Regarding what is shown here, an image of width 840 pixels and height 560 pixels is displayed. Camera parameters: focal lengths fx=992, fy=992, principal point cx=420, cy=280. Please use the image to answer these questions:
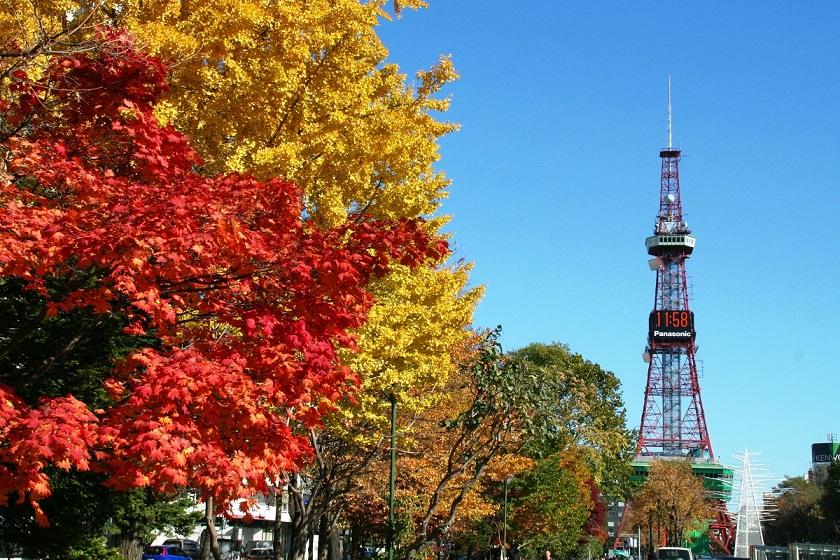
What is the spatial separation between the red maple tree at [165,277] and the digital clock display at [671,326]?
147193mm

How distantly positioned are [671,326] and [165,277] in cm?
15140

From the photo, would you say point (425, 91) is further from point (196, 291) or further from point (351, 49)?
point (196, 291)

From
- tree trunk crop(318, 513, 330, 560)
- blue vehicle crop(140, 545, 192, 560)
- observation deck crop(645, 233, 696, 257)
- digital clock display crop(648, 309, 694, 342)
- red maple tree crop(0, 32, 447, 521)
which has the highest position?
observation deck crop(645, 233, 696, 257)

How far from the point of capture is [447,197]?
20.2m

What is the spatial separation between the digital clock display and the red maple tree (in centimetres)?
14719

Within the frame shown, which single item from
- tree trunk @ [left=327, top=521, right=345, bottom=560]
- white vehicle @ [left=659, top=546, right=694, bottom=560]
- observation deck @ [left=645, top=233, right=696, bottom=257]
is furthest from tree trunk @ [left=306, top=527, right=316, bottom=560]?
observation deck @ [left=645, top=233, right=696, bottom=257]

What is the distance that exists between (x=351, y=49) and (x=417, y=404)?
7.85 meters

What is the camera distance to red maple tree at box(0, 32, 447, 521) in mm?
8375

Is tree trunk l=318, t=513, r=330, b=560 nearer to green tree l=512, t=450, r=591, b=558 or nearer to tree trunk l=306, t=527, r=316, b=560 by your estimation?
tree trunk l=306, t=527, r=316, b=560

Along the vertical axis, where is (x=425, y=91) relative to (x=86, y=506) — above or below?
above

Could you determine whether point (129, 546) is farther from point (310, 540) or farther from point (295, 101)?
point (310, 540)

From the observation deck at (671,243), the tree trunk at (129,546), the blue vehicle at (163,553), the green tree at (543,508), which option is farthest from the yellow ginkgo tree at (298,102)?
the observation deck at (671,243)

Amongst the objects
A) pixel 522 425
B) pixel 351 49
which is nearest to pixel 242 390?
pixel 351 49

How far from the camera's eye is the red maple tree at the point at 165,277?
838 cm
